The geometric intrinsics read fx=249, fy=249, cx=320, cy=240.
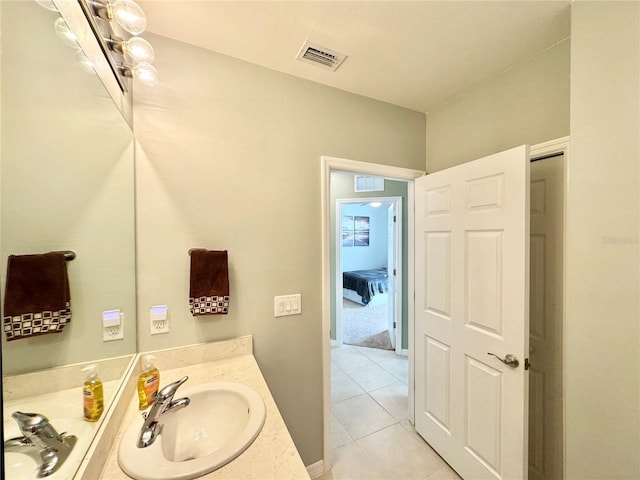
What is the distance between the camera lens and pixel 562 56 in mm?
1249

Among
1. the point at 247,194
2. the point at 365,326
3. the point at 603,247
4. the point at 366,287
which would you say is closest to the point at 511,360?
the point at 603,247

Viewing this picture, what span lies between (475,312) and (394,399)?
1422 millimetres

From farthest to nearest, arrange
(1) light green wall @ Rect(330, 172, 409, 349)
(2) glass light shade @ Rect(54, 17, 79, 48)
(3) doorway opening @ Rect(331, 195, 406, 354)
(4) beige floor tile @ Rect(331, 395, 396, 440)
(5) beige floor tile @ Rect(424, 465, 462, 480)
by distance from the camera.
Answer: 1. (3) doorway opening @ Rect(331, 195, 406, 354)
2. (1) light green wall @ Rect(330, 172, 409, 349)
3. (4) beige floor tile @ Rect(331, 395, 396, 440)
4. (5) beige floor tile @ Rect(424, 465, 462, 480)
5. (2) glass light shade @ Rect(54, 17, 79, 48)

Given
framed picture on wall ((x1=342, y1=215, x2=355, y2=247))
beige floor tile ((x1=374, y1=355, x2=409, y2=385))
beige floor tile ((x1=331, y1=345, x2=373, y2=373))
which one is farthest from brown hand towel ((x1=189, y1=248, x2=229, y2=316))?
framed picture on wall ((x1=342, y1=215, x2=355, y2=247))

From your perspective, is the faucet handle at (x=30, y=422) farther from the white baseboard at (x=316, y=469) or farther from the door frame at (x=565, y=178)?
the door frame at (x=565, y=178)

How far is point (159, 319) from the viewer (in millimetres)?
1216

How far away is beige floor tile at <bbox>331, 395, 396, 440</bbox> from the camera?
1980 millimetres

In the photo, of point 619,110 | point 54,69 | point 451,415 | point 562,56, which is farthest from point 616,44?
point 451,415

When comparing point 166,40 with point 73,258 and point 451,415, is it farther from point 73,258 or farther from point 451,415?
point 451,415

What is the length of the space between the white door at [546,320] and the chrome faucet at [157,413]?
71.2 inches

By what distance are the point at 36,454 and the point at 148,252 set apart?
0.79 metres

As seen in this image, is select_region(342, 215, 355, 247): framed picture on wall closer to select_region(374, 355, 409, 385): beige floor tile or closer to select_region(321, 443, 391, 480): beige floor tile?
select_region(374, 355, 409, 385): beige floor tile

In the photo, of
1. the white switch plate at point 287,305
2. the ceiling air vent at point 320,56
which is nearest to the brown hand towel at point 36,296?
the white switch plate at point 287,305

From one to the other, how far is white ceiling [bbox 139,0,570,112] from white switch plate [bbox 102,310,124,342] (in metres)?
1.31
